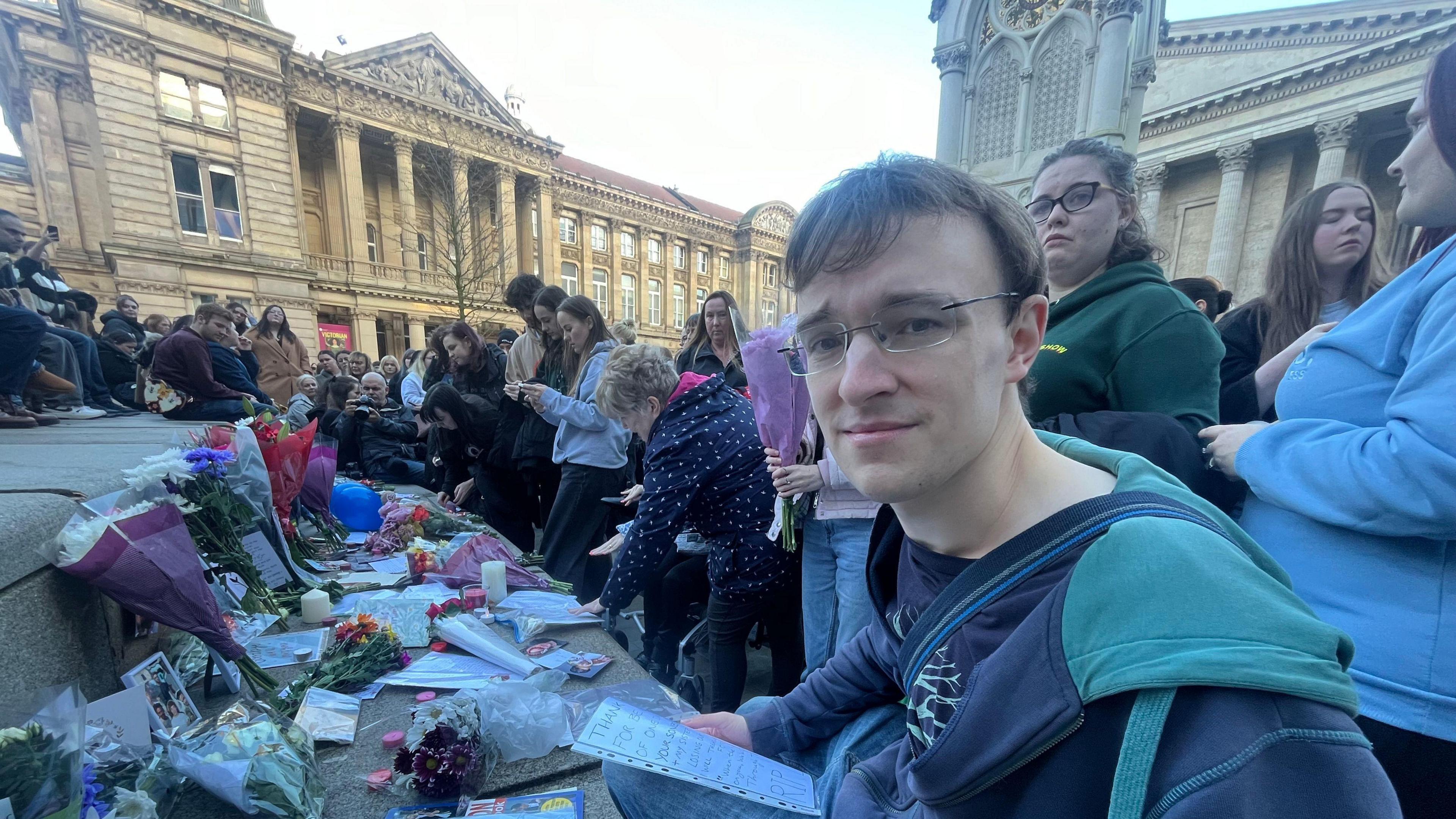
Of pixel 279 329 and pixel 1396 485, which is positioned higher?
pixel 279 329

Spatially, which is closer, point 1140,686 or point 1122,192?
point 1140,686

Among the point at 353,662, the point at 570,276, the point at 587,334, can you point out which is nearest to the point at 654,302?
the point at 570,276

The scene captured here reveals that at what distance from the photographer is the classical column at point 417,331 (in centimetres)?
2316

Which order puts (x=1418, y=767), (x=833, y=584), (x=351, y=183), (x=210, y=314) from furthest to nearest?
(x=351, y=183)
(x=210, y=314)
(x=833, y=584)
(x=1418, y=767)

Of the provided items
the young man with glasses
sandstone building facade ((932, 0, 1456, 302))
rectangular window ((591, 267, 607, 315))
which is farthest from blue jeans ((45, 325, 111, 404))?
rectangular window ((591, 267, 607, 315))

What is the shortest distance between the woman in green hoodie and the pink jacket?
2.61 feet

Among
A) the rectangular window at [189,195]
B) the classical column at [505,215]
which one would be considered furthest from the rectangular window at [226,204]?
the classical column at [505,215]

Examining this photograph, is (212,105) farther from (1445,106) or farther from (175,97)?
(1445,106)

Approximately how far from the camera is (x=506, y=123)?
25.4 m

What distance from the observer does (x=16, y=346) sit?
3848 mm

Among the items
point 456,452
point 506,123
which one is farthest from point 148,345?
point 506,123

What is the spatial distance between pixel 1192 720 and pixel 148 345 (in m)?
9.89

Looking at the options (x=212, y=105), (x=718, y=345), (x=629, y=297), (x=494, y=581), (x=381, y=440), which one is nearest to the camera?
(x=494, y=581)

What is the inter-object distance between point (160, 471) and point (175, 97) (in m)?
23.8
